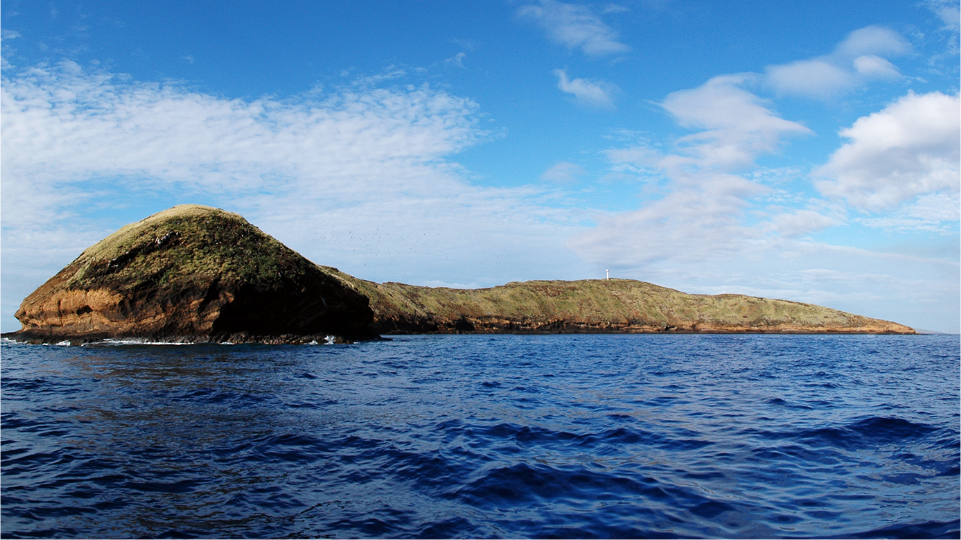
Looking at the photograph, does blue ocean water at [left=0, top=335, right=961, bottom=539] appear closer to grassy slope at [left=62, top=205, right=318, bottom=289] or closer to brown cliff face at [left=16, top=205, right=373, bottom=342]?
brown cliff face at [left=16, top=205, right=373, bottom=342]

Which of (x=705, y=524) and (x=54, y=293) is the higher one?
(x=54, y=293)

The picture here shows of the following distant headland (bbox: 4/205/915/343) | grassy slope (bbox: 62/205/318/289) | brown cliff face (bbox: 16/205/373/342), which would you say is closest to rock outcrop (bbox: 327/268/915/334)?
distant headland (bbox: 4/205/915/343)

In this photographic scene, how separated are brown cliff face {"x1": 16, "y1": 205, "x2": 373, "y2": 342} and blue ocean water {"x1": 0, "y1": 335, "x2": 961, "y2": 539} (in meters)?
32.5

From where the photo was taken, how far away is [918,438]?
35.2 feet

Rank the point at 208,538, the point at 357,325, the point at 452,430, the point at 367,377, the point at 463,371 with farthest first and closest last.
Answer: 1. the point at 357,325
2. the point at 463,371
3. the point at 367,377
4. the point at 452,430
5. the point at 208,538

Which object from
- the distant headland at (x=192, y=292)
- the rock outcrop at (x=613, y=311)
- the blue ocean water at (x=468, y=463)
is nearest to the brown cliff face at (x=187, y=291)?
the distant headland at (x=192, y=292)

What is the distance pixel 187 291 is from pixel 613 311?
366 feet

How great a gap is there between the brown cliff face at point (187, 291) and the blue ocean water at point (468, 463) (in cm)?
3255

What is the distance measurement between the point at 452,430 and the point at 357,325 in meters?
56.9

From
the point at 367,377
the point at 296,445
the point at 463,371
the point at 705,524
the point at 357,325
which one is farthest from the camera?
the point at 357,325

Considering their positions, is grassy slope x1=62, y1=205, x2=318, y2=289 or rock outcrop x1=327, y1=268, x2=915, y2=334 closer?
grassy slope x1=62, y1=205, x2=318, y2=289

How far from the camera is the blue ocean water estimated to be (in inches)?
240

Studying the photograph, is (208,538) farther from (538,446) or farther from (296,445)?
(538,446)

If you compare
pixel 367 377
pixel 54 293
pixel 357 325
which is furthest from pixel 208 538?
pixel 357 325
